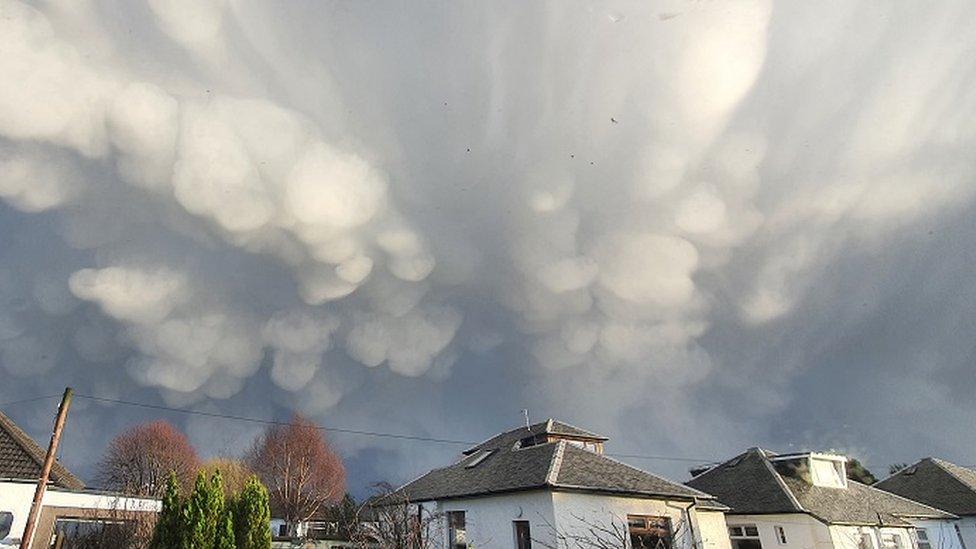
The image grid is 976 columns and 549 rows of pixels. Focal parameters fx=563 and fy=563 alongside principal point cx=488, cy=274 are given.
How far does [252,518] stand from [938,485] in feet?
158

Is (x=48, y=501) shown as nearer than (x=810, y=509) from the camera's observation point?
Yes

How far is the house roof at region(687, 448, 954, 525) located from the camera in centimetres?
2920

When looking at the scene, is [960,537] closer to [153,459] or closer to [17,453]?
[17,453]

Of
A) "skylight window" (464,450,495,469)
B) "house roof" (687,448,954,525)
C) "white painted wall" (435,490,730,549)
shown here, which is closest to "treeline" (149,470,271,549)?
"white painted wall" (435,490,730,549)

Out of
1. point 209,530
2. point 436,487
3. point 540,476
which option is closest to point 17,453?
point 209,530

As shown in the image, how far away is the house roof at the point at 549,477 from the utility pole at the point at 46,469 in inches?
557

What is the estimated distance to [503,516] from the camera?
24469mm

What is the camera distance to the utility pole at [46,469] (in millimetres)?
17969

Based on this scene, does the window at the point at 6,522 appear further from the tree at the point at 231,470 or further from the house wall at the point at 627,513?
the tree at the point at 231,470

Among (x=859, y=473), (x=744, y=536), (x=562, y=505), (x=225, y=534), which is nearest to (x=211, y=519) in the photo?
(x=225, y=534)

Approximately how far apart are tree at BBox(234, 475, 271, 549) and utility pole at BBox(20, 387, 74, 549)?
6464 mm

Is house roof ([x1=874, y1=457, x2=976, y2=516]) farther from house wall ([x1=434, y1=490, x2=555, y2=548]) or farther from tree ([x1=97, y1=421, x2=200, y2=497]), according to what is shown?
tree ([x1=97, y1=421, x2=200, y2=497])

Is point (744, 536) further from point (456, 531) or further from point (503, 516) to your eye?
point (456, 531)

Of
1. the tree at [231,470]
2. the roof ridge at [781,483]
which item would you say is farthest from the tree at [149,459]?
the roof ridge at [781,483]
